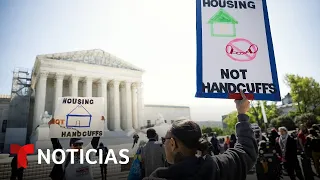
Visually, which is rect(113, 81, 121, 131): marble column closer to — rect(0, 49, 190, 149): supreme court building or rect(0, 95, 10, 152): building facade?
rect(0, 49, 190, 149): supreme court building

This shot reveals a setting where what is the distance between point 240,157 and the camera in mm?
1468

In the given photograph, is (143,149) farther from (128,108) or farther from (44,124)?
(128,108)

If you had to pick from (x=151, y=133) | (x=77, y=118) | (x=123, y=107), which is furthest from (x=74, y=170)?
(x=123, y=107)

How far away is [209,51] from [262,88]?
0.66 meters

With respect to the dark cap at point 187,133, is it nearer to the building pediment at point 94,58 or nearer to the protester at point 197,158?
the protester at point 197,158

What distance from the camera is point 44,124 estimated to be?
91.0 ft

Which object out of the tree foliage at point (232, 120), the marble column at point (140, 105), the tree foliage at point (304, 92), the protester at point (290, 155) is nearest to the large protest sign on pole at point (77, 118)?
the protester at point (290, 155)

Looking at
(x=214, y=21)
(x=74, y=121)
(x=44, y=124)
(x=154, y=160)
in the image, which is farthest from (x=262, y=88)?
(x=44, y=124)

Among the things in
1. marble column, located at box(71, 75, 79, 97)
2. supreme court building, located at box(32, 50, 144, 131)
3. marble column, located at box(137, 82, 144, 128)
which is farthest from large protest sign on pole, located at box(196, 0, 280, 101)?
marble column, located at box(137, 82, 144, 128)

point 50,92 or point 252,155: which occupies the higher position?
point 50,92

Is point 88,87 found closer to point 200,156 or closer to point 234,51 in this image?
point 234,51

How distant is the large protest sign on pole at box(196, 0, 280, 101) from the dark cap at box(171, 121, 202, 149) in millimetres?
773

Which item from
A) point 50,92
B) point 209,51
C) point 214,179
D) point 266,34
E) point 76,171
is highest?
point 50,92

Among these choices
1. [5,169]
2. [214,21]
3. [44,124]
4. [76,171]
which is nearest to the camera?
[214,21]
